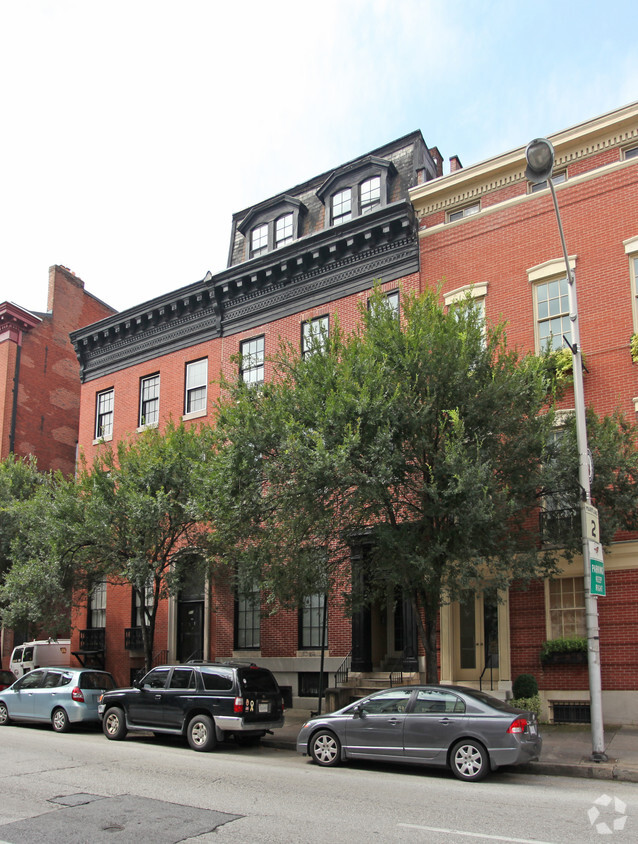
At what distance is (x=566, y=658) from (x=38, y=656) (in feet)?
57.4

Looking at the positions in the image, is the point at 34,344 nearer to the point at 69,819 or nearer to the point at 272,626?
the point at 272,626

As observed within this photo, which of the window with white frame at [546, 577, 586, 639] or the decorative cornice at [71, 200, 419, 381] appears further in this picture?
the decorative cornice at [71, 200, 419, 381]

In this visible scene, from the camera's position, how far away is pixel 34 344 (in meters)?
32.7

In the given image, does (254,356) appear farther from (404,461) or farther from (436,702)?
(436,702)

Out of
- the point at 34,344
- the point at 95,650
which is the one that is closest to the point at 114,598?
the point at 95,650

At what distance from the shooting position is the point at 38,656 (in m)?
25.6

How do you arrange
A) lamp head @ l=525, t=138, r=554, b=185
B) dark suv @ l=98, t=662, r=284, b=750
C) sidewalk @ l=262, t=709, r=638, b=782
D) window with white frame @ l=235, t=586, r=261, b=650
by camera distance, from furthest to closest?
window with white frame @ l=235, t=586, r=261, b=650 → dark suv @ l=98, t=662, r=284, b=750 → lamp head @ l=525, t=138, r=554, b=185 → sidewalk @ l=262, t=709, r=638, b=782

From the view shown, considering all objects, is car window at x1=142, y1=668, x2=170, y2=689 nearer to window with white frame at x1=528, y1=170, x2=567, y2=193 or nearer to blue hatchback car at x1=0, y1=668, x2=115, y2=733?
blue hatchback car at x1=0, y1=668, x2=115, y2=733

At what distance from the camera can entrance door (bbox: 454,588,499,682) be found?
17.7 metres

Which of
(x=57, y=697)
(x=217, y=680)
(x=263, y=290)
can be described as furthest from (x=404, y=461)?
(x=263, y=290)

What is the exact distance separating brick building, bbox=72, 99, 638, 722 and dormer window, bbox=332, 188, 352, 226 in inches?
2.6

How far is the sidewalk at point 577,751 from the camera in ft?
37.8

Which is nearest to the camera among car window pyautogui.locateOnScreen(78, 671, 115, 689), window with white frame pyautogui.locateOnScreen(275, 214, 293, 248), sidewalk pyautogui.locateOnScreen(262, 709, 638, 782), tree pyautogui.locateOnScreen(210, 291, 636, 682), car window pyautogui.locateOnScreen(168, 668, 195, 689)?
sidewalk pyautogui.locateOnScreen(262, 709, 638, 782)

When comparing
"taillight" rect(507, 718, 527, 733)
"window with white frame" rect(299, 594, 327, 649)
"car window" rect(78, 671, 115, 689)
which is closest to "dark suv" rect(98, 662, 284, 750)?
"car window" rect(78, 671, 115, 689)
